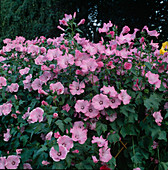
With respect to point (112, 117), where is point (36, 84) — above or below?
above

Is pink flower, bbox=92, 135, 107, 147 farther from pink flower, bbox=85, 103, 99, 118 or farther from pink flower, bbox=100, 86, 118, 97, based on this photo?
pink flower, bbox=100, 86, 118, 97

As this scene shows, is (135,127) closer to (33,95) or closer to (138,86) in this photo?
(138,86)

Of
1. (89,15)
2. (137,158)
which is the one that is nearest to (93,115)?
(137,158)

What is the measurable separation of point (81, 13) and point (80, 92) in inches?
162

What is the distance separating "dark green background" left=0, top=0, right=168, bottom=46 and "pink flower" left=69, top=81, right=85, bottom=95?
11.4 ft

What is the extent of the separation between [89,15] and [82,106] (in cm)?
428

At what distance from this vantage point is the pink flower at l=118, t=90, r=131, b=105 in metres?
1.48

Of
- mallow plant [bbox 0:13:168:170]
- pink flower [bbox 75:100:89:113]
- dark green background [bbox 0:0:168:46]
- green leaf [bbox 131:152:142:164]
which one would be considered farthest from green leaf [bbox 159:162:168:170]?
dark green background [bbox 0:0:168:46]

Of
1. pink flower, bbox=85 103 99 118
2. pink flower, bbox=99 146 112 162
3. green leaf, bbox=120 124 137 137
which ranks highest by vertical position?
pink flower, bbox=85 103 99 118

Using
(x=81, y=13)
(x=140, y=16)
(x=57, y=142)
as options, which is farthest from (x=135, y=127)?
(x=81, y=13)

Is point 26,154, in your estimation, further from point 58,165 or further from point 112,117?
point 112,117

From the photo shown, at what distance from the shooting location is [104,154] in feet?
4.88

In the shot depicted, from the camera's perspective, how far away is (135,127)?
1.62m

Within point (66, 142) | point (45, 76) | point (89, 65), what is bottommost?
point (66, 142)
